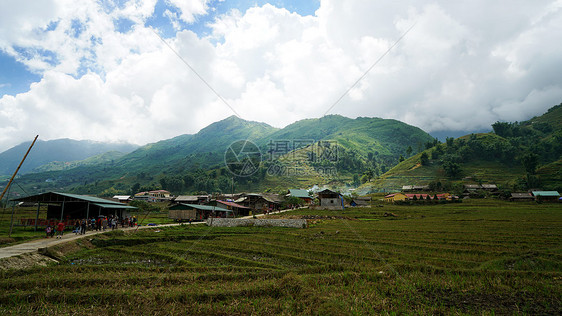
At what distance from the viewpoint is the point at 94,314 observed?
8305 millimetres

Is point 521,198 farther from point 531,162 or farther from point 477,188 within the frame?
point 531,162

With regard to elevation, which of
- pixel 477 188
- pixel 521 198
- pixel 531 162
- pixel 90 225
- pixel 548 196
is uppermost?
pixel 531 162

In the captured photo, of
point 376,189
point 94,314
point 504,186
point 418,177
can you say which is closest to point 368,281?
point 94,314

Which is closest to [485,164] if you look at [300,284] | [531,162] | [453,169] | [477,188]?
[453,169]

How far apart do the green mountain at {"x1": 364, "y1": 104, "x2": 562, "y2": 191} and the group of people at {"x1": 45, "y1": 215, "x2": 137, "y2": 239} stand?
118m

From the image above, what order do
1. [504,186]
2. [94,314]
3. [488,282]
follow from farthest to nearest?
[504,186]
[488,282]
[94,314]

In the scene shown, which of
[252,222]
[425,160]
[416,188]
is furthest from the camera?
[425,160]

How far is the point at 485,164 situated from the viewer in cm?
13812

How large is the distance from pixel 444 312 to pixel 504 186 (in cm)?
12549

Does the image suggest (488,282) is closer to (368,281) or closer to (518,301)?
(518,301)

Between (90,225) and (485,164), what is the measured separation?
16627 cm

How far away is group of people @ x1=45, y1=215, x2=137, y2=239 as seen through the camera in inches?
904

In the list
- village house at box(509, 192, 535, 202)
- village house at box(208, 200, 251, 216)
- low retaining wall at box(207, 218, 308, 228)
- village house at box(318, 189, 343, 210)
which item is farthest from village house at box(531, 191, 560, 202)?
low retaining wall at box(207, 218, 308, 228)

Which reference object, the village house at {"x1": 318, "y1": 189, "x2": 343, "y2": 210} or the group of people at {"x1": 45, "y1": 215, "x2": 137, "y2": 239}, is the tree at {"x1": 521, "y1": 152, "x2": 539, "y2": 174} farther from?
the group of people at {"x1": 45, "y1": 215, "x2": 137, "y2": 239}
